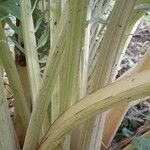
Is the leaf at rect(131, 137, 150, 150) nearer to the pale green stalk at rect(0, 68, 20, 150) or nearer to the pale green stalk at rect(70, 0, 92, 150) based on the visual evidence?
the pale green stalk at rect(70, 0, 92, 150)

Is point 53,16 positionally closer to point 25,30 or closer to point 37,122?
point 25,30

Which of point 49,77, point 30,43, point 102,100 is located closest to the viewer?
point 102,100

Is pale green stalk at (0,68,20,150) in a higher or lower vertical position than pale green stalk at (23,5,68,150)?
lower

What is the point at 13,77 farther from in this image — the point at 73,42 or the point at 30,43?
the point at 73,42

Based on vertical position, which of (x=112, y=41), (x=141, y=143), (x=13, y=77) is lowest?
(x=141, y=143)

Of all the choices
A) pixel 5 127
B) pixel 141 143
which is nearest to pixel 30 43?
pixel 5 127

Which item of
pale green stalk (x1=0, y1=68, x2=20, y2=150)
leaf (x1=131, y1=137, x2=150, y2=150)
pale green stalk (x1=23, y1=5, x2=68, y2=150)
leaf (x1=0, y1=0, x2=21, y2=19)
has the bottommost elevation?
leaf (x1=131, y1=137, x2=150, y2=150)

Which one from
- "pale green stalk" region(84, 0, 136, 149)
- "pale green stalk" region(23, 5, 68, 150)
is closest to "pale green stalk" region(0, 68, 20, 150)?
"pale green stalk" region(23, 5, 68, 150)
